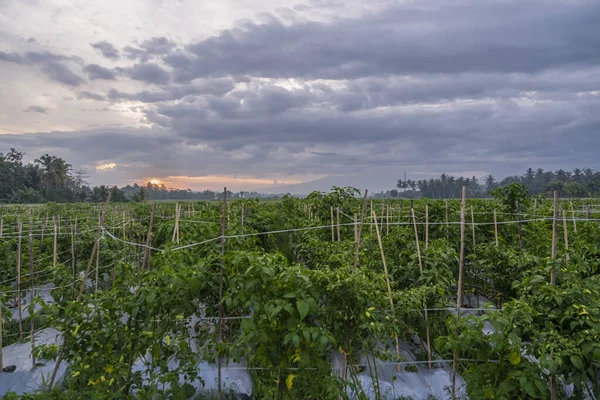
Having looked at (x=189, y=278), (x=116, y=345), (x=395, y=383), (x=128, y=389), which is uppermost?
(x=189, y=278)

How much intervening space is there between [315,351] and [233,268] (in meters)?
1.14

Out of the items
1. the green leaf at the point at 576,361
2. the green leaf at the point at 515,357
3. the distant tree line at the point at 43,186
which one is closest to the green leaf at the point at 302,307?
the green leaf at the point at 515,357

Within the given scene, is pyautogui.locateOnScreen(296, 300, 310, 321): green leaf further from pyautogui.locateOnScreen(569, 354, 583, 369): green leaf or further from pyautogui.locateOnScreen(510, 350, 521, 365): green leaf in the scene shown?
pyautogui.locateOnScreen(569, 354, 583, 369): green leaf

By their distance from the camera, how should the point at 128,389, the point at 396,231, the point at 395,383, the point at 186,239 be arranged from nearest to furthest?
1. the point at 128,389
2. the point at 395,383
3. the point at 186,239
4. the point at 396,231

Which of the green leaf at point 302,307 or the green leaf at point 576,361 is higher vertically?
the green leaf at point 302,307

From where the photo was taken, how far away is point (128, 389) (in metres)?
4.00

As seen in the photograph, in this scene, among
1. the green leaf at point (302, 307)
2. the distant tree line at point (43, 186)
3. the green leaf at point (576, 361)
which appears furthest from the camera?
the distant tree line at point (43, 186)

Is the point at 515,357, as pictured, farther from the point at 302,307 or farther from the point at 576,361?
the point at 302,307

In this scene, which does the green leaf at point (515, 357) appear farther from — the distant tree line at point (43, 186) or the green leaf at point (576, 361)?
the distant tree line at point (43, 186)

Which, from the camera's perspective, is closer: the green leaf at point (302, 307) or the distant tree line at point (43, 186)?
the green leaf at point (302, 307)

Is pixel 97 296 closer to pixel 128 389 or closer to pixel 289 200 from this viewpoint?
pixel 128 389

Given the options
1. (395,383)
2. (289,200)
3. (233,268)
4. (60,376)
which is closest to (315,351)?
(233,268)

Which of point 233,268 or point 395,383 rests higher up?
point 233,268

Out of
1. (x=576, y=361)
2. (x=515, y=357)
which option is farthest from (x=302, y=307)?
(x=576, y=361)
